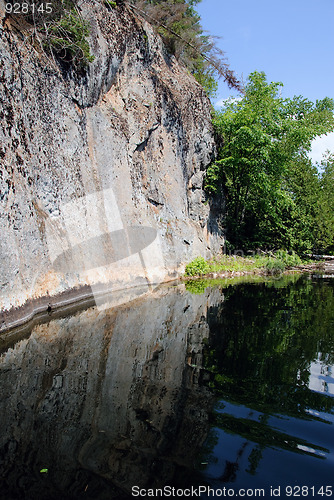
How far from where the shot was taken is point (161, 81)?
69.2 feet

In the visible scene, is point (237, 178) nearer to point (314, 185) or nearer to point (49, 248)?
point (314, 185)

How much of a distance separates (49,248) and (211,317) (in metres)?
5.14

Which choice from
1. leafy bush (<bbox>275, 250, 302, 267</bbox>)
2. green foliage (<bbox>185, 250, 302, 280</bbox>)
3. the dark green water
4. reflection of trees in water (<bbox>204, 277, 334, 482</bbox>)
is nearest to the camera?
the dark green water

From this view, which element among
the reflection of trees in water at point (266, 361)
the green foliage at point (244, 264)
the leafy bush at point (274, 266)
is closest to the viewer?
the reflection of trees in water at point (266, 361)

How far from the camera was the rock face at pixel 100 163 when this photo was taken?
10.1m

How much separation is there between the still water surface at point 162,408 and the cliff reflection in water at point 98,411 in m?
0.02

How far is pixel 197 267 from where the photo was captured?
Result: 70.8 feet

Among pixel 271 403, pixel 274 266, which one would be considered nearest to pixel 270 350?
pixel 271 403

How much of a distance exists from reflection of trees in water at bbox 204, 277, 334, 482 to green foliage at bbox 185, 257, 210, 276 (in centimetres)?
744

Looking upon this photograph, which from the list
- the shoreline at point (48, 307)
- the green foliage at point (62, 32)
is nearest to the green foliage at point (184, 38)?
the green foliage at point (62, 32)

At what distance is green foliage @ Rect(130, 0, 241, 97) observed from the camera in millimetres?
21469

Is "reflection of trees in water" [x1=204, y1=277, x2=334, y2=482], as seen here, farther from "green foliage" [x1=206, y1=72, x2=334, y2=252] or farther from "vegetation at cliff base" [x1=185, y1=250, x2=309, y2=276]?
"green foliage" [x1=206, y1=72, x2=334, y2=252]

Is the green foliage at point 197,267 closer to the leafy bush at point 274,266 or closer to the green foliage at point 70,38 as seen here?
the leafy bush at point 274,266

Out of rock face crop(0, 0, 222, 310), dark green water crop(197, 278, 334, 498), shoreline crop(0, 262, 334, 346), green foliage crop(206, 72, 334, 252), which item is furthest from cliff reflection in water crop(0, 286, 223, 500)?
green foliage crop(206, 72, 334, 252)
